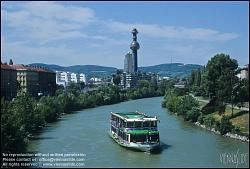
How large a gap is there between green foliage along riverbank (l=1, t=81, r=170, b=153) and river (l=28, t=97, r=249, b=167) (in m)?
0.95

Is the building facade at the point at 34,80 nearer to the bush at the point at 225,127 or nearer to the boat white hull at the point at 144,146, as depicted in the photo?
the bush at the point at 225,127

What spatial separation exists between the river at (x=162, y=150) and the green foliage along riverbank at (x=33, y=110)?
95cm

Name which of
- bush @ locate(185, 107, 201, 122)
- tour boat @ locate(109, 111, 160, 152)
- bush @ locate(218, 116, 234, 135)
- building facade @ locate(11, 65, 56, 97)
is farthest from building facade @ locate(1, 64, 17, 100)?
tour boat @ locate(109, 111, 160, 152)

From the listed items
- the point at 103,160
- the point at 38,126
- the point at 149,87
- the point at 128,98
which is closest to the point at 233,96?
the point at 38,126

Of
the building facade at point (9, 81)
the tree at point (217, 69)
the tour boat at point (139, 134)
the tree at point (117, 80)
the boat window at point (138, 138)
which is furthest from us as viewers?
the tree at point (117, 80)

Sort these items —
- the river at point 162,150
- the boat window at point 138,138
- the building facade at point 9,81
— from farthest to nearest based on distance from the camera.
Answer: the building facade at point 9,81
the boat window at point 138,138
the river at point 162,150

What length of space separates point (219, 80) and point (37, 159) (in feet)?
55.9

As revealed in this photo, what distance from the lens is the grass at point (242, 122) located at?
983 inches

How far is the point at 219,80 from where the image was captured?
31.8 meters

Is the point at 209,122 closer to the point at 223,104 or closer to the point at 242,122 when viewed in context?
the point at 242,122

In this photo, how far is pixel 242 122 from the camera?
1062 inches

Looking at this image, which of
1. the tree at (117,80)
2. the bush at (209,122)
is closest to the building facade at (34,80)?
→ the bush at (209,122)

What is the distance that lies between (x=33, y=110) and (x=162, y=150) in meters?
9.48

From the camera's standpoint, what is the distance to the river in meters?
17.9
